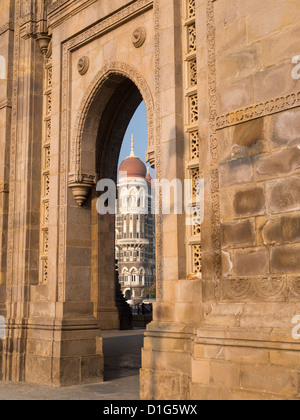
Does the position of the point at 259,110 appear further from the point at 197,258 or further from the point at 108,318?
the point at 108,318

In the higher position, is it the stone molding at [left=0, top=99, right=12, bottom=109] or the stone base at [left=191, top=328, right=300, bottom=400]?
the stone molding at [left=0, top=99, right=12, bottom=109]

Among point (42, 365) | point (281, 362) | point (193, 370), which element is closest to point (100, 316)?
point (42, 365)

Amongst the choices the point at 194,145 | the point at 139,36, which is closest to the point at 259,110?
the point at 194,145

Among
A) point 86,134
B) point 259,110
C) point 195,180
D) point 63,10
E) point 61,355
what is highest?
point 63,10

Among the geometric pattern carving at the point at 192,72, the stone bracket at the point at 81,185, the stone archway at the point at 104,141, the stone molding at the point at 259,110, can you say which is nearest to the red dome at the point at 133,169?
the stone archway at the point at 104,141

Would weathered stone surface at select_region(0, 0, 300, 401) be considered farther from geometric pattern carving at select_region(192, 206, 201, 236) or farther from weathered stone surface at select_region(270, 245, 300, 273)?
geometric pattern carving at select_region(192, 206, 201, 236)

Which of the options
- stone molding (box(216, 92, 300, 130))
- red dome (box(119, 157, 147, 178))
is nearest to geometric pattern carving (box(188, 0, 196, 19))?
stone molding (box(216, 92, 300, 130))

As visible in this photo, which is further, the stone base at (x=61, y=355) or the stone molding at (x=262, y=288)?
the stone base at (x=61, y=355)

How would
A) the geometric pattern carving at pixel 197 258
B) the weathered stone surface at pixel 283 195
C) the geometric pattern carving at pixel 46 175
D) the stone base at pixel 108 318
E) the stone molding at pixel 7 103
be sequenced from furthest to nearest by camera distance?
1. the stone base at pixel 108 318
2. the stone molding at pixel 7 103
3. the geometric pattern carving at pixel 46 175
4. the geometric pattern carving at pixel 197 258
5. the weathered stone surface at pixel 283 195

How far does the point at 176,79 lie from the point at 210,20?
123cm

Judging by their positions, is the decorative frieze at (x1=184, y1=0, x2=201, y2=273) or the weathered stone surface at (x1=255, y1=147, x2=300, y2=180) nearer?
the weathered stone surface at (x1=255, y1=147, x2=300, y2=180)

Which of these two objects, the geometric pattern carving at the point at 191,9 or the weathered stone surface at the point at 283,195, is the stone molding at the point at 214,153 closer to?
the geometric pattern carving at the point at 191,9

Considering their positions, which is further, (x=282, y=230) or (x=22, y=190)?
(x=22, y=190)
